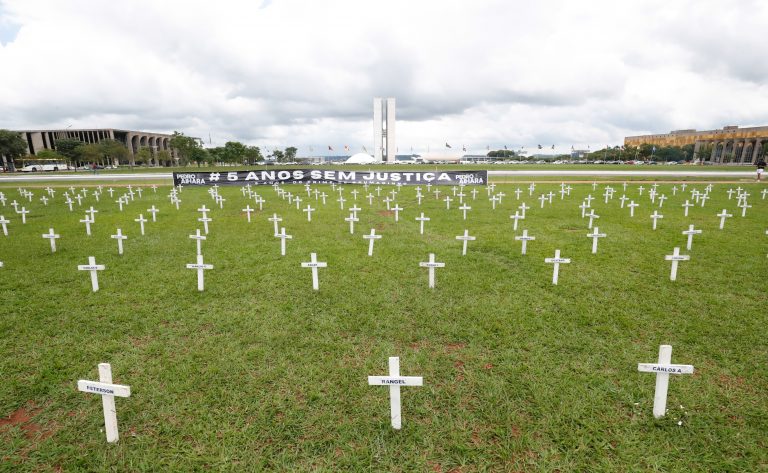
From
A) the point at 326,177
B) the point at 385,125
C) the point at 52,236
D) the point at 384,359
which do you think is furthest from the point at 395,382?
the point at 385,125

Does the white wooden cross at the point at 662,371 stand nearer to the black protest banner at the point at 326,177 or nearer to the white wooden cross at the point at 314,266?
the white wooden cross at the point at 314,266

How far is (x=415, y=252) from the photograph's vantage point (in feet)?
35.7

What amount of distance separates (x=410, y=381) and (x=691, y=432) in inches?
116

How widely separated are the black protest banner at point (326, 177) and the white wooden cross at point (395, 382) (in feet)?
98.9

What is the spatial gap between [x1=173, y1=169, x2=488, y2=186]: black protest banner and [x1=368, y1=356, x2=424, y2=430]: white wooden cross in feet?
98.9

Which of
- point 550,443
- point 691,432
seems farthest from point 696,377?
point 550,443

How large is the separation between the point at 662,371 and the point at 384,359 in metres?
3.18

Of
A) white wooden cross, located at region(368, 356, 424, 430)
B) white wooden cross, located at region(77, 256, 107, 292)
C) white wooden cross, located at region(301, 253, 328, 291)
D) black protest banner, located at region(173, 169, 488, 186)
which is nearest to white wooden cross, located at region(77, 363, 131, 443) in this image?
white wooden cross, located at region(368, 356, 424, 430)

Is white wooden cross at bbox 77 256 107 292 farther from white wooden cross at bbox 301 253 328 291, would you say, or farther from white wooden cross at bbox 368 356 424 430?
white wooden cross at bbox 368 356 424 430

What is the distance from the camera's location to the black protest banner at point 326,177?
3397cm

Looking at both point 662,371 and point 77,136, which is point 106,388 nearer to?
point 662,371

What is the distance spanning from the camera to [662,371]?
3.96 meters

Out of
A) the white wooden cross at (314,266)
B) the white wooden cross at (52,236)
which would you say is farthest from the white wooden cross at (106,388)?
the white wooden cross at (52,236)

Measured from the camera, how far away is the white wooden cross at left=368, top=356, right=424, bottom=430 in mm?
3760
